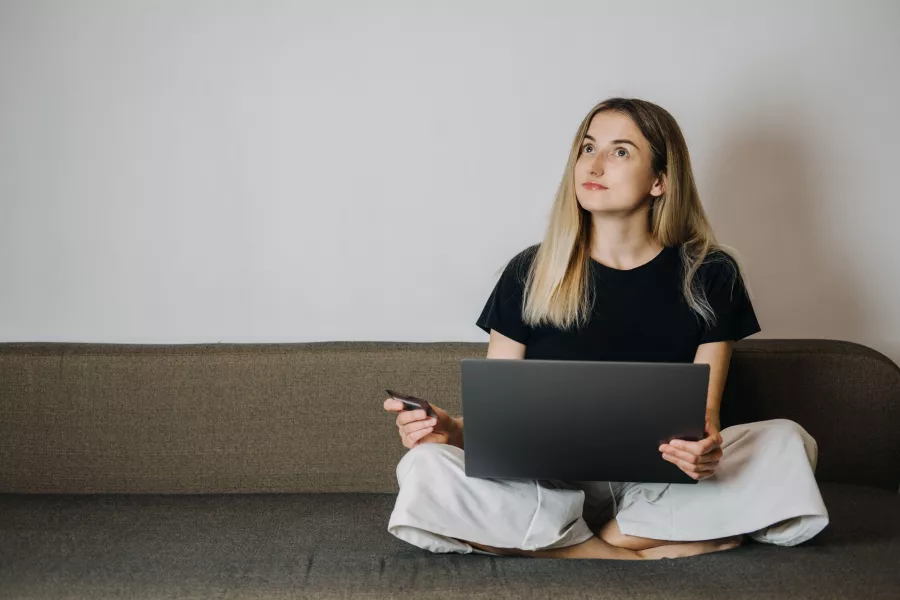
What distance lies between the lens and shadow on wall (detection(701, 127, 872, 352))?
7.98 feet

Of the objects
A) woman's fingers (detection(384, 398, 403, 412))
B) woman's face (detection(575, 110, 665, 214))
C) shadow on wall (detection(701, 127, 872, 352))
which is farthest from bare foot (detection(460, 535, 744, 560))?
shadow on wall (detection(701, 127, 872, 352))

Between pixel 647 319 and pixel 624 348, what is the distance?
0.08 metres

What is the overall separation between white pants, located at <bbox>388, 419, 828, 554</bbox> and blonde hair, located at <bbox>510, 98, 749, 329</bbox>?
37 centimetres

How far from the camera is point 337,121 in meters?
2.35

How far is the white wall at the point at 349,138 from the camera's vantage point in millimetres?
2318

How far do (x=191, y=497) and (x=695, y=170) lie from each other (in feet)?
5.14

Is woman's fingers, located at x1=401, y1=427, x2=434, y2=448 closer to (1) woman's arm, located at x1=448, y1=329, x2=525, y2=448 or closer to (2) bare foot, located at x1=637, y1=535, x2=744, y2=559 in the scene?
(1) woman's arm, located at x1=448, y1=329, x2=525, y2=448

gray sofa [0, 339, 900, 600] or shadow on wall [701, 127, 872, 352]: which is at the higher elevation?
shadow on wall [701, 127, 872, 352]

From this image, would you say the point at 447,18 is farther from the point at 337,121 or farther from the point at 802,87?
the point at 802,87

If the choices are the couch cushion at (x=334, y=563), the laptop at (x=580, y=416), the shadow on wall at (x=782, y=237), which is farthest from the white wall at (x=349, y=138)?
the laptop at (x=580, y=416)

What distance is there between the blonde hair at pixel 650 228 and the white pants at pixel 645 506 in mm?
373

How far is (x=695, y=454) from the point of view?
1560 millimetres

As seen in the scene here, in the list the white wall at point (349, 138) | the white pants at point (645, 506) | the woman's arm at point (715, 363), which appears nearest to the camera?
the white pants at point (645, 506)

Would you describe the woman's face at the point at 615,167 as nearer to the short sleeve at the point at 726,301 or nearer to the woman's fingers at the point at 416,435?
the short sleeve at the point at 726,301
